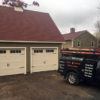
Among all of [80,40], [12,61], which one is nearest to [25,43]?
[12,61]

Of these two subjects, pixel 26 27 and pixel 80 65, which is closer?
pixel 80 65

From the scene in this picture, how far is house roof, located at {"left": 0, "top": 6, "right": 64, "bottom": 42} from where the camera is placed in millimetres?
9711

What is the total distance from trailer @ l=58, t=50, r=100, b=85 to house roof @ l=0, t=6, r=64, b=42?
3869 mm

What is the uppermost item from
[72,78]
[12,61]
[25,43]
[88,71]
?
[25,43]

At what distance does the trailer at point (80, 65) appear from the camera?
6.05m

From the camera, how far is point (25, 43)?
9.84m

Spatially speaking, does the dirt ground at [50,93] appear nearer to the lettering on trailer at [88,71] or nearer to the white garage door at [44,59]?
the lettering on trailer at [88,71]

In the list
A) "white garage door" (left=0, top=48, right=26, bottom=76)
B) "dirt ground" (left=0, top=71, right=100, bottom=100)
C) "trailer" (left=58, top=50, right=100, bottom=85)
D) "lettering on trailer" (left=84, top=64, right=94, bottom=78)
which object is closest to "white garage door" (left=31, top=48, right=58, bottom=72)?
"white garage door" (left=0, top=48, right=26, bottom=76)

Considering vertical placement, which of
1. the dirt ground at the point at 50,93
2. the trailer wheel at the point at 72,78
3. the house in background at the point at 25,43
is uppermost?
the house in background at the point at 25,43

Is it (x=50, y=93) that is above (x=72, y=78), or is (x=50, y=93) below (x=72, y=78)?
below

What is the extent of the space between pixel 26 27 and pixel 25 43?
5.80 feet

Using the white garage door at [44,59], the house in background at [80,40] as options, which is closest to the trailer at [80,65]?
the white garage door at [44,59]

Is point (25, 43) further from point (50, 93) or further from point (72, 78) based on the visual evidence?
point (50, 93)

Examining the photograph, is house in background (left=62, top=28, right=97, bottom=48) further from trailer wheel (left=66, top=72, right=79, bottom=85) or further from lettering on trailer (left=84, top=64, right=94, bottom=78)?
lettering on trailer (left=84, top=64, right=94, bottom=78)
